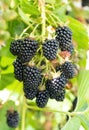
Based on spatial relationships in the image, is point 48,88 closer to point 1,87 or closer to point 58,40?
point 58,40

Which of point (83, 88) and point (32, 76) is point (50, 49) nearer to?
point (32, 76)

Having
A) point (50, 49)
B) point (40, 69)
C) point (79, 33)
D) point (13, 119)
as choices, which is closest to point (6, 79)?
point (13, 119)

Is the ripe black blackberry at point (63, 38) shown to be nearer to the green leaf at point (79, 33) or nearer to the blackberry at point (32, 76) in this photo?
the blackberry at point (32, 76)

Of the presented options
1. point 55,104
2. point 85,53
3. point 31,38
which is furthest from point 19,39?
point 55,104

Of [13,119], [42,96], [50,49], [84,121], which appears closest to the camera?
[50,49]

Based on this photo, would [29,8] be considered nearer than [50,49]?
No

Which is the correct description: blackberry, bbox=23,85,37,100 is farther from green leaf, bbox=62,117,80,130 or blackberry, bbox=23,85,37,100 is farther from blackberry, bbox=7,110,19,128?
blackberry, bbox=7,110,19,128

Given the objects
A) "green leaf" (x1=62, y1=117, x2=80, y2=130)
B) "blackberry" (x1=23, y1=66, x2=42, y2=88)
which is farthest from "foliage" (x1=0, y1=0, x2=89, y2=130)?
"blackberry" (x1=23, y1=66, x2=42, y2=88)
